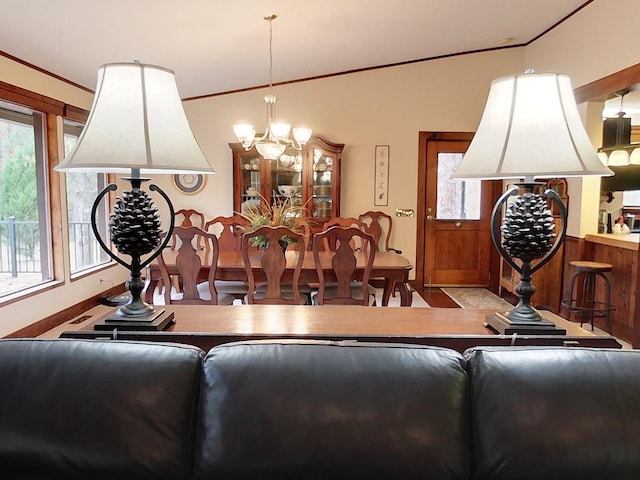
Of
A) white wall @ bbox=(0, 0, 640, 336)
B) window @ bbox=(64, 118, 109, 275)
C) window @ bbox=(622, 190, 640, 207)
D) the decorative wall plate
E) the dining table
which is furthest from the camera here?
window @ bbox=(622, 190, 640, 207)

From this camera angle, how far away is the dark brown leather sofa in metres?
1.12

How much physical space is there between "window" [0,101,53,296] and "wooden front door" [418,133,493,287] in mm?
4293

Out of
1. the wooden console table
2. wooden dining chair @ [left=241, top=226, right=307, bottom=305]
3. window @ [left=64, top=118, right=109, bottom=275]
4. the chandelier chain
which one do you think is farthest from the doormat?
window @ [left=64, top=118, right=109, bottom=275]

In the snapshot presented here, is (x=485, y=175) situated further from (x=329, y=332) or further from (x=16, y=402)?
(x=16, y=402)

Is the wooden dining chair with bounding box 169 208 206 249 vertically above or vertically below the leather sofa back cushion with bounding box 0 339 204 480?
above

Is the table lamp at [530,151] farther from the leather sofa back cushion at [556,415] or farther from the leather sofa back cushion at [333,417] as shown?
the leather sofa back cushion at [333,417]

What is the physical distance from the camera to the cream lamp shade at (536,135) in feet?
4.64

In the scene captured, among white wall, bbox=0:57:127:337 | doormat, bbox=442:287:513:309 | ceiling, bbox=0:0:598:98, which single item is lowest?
doormat, bbox=442:287:513:309

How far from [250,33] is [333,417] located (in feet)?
12.1

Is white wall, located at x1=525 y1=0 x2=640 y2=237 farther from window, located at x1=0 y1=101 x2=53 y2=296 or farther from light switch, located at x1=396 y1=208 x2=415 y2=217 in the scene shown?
window, located at x1=0 y1=101 x2=53 y2=296

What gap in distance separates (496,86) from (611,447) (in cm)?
109

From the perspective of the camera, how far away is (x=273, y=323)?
5.62 ft

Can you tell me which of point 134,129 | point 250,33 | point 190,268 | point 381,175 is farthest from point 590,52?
point 134,129

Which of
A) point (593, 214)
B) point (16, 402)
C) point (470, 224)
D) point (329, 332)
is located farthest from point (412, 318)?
point (470, 224)
